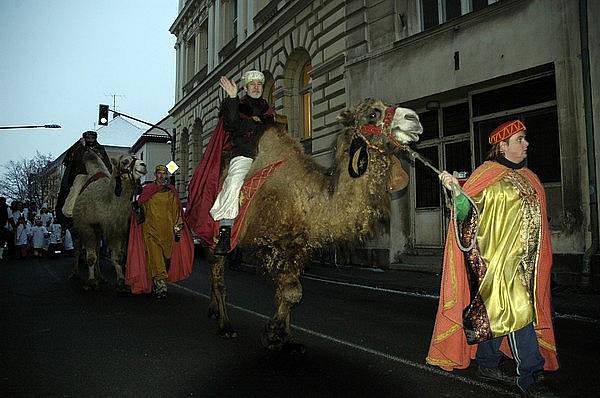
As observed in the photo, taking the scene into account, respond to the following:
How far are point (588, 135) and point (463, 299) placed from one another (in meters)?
7.06

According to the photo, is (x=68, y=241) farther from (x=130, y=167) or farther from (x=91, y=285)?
(x=130, y=167)

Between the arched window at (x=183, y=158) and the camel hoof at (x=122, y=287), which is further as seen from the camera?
the arched window at (x=183, y=158)

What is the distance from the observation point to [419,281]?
33.4 feet

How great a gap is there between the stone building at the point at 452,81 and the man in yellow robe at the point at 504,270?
8.58 ft

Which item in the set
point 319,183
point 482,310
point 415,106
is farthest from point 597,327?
point 415,106

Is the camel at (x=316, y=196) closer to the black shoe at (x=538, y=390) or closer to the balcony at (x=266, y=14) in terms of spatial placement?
the black shoe at (x=538, y=390)

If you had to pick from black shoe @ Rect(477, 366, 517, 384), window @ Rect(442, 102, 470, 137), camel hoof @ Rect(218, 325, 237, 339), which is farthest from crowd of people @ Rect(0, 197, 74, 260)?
black shoe @ Rect(477, 366, 517, 384)

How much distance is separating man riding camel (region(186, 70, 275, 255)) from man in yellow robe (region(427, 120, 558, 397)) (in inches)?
83.6

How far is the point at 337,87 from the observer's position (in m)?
15.8

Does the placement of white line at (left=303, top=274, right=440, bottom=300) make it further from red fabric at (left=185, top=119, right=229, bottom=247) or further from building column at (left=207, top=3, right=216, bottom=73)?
building column at (left=207, top=3, right=216, bottom=73)

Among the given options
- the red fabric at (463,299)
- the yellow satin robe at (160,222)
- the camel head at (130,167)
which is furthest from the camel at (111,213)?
the red fabric at (463,299)

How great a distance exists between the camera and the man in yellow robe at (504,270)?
3301 millimetres

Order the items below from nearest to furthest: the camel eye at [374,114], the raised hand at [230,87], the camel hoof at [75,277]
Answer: the camel eye at [374,114] → the raised hand at [230,87] → the camel hoof at [75,277]

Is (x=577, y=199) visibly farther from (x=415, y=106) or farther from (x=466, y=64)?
(x=415, y=106)
